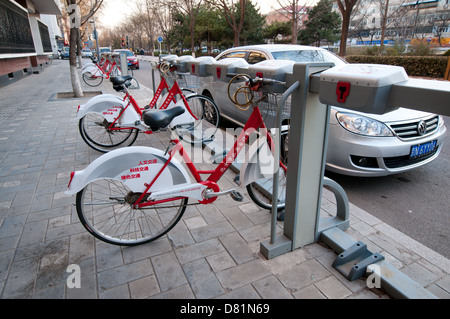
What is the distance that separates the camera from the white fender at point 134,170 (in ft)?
7.09

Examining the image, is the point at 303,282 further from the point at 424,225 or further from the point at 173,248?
the point at 424,225

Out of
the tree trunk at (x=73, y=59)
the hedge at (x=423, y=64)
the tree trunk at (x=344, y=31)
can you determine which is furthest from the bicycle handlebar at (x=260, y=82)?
the hedge at (x=423, y=64)

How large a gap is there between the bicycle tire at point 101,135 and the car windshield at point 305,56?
253 cm

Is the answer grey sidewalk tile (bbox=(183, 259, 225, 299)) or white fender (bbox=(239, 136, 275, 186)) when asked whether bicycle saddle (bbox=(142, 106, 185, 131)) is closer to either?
white fender (bbox=(239, 136, 275, 186))

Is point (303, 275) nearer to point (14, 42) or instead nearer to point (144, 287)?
point (144, 287)

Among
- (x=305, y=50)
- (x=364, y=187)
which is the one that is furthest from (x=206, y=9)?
(x=364, y=187)

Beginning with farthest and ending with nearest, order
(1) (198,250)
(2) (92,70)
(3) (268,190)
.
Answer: (2) (92,70) → (3) (268,190) → (1) (198,250)

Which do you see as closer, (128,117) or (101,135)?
(128,117)

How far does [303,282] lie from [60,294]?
1.59 meters

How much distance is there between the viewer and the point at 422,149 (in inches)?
135

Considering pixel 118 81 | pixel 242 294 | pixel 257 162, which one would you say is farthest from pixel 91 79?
pixel 242 294

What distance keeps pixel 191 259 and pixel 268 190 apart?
1146mm

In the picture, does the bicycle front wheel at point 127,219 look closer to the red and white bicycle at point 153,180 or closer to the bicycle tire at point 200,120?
the red and white bicycle at point 153,180

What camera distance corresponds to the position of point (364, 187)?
367cm
